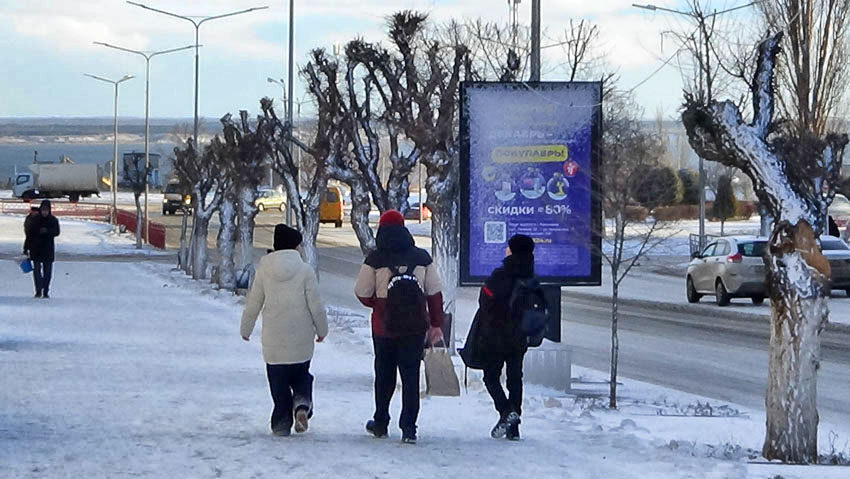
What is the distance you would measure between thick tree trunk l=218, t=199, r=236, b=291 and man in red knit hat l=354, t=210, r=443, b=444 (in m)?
22.5

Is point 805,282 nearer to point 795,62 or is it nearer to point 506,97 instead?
point 506,97

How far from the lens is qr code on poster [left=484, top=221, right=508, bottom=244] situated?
17047 millimetres

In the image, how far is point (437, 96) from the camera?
2400cm

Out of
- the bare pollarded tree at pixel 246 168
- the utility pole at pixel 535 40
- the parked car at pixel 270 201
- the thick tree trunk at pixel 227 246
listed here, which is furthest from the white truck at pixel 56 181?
the utility pole at pixel 535 40

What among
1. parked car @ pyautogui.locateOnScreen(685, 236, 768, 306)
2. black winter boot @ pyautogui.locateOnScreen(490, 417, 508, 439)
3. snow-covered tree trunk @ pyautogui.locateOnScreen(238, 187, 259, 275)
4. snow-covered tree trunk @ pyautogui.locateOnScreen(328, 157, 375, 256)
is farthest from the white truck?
black winter boot @ pyautogui.locateOnScreen(490, 417, 508, 439)

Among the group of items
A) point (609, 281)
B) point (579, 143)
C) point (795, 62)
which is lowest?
point (609, 281)

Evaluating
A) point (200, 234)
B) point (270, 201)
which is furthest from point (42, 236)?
point (270, 201)

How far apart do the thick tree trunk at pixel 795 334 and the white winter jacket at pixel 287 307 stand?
319 centimetres

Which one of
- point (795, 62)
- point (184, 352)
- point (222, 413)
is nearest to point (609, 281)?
point (795, 62)

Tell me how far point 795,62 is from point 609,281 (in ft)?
31.7

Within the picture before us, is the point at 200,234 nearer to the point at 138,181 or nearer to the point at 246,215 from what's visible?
the point at 246,215

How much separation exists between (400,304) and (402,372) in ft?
1.73

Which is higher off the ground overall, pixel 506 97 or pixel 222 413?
pixel 506 97

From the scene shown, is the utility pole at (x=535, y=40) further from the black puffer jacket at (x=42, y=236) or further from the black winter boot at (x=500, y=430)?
the black puffer jacket at (x=42, y=236)
